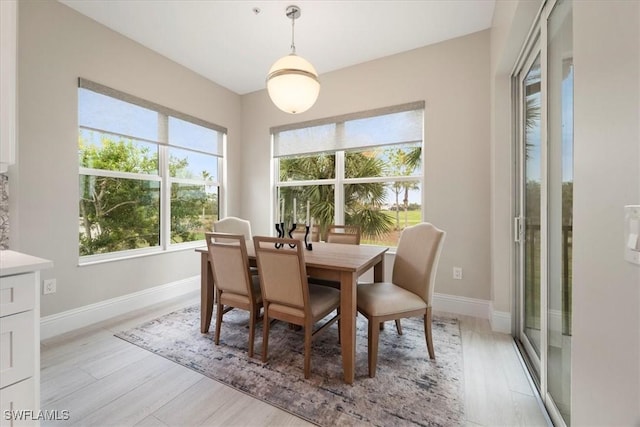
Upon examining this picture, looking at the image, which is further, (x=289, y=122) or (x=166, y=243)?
(x=289, y=122)

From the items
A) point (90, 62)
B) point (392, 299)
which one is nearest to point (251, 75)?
point (90, 62)

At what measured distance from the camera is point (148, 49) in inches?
117

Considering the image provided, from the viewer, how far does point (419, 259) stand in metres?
1.99

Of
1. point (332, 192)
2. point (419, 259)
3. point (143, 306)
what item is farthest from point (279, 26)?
point (143, 306)

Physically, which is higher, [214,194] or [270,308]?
[214,194]

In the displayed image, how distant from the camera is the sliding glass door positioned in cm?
128

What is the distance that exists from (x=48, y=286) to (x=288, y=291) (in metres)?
2.15

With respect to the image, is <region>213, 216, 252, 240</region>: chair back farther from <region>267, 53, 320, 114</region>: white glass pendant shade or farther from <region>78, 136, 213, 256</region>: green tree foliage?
<region>267, 53, 320, 114</region>: white glass pendant shade

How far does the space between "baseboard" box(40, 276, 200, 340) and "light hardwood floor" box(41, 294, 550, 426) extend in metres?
0.14

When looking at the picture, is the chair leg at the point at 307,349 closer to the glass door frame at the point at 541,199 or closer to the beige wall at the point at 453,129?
the glass door frame at the point at 541,199

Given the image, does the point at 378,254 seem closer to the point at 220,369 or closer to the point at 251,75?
the point at 220,369

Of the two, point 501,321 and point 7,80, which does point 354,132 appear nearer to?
point 501,321

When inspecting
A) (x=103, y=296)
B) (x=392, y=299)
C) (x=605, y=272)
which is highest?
(x=605, y=272)

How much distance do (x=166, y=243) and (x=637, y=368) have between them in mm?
3679
